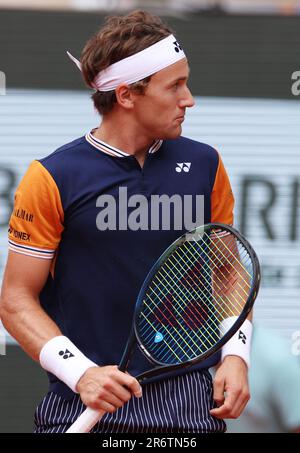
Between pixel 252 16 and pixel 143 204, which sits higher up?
pixel 252 16

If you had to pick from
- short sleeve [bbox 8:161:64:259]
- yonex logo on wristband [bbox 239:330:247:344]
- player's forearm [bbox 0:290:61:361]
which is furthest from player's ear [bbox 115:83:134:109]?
yonex logo on wristband [bbox 239:330:247:344]

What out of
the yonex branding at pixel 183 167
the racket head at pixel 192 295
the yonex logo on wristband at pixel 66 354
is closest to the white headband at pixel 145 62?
the yonex branding at pixel 183 167

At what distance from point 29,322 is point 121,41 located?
2.86 ft

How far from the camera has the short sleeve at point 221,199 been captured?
354 centimetres

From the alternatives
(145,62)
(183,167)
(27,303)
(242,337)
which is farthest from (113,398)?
(145,62)

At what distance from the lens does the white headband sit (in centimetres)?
340

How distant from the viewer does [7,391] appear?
222 inches

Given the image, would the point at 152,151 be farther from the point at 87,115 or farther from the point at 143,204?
the point at 87,115

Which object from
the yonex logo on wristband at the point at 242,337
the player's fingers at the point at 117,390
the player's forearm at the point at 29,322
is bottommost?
the player's fingers at the point at 117,390

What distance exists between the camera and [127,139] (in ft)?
11.4

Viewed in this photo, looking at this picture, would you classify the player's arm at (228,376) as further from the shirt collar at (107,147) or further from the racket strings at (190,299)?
the shirt collar at (107,147)
